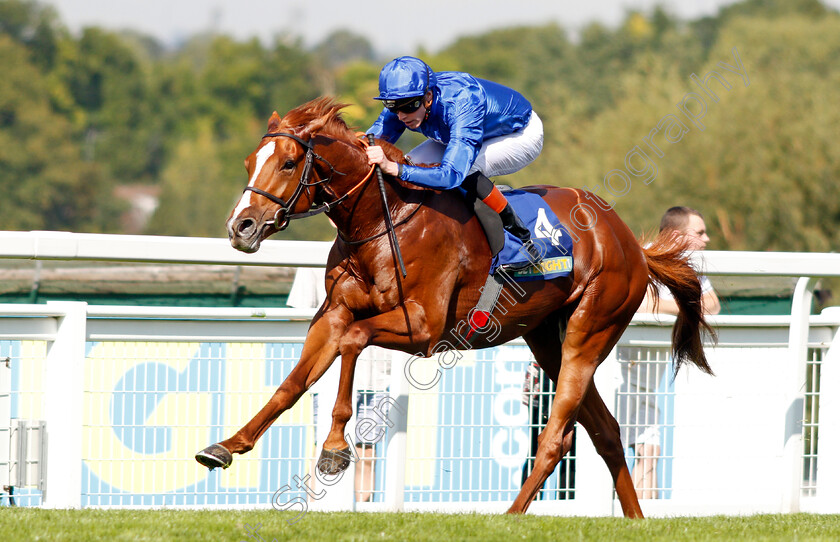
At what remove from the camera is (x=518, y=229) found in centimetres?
492

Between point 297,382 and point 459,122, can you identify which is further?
point 459,122

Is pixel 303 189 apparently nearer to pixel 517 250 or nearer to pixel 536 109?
pixel 517 250

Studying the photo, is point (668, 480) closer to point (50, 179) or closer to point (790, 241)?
point (790, 241)

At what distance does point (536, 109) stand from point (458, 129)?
51470mm

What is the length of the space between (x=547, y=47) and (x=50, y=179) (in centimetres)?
3860

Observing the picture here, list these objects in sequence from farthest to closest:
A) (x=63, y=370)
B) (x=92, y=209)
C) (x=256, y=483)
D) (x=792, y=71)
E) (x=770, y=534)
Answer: (x=92, y=209) < (x=792, y=71) < (x=256, y=483) < (x=63, y=370) < (x=770, y=534)

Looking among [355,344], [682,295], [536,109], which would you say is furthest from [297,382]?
[536,109]

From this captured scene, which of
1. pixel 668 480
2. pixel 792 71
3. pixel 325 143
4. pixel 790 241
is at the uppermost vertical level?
pixel 792 71

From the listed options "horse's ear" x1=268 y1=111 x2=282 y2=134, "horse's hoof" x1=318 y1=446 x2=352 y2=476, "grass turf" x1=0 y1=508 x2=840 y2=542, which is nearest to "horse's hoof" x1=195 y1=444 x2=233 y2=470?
"grass turf" x1=0 y1=508 x2=840 y2=542

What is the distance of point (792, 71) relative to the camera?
28.7 m

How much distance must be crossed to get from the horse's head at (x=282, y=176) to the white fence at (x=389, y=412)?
851 millimetres

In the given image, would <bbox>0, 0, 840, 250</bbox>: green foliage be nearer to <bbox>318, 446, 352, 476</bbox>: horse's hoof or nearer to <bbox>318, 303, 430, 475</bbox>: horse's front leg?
<bbox>318, 303, 430, 475</bbox>: horse's front leg

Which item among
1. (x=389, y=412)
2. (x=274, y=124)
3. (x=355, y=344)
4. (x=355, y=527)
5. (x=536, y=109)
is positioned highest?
(x=536, y=109)

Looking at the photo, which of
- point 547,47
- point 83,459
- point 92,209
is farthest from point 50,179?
point 83,459
